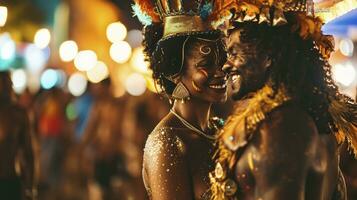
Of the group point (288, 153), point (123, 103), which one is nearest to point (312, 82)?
point (288, 153)

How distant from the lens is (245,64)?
427cm

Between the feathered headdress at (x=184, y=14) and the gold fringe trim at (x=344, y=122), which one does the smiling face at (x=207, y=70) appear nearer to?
the feathered headdress at (x=184, y=14)

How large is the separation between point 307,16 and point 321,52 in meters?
0.20

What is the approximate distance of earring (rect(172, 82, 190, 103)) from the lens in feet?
18.3

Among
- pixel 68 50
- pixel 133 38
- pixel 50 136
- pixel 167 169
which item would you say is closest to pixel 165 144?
pixel 167 169

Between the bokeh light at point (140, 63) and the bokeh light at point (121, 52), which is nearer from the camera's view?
the bokeh light at point (140, 63)

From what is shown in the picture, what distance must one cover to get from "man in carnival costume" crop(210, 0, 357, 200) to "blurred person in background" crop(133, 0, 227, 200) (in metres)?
0.89

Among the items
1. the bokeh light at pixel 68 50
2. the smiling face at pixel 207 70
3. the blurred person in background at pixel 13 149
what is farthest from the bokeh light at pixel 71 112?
the bokeh light at pixel 68 50

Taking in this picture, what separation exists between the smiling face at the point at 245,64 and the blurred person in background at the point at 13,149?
622cm

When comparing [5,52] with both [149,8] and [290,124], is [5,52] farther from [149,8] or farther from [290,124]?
[290,124]

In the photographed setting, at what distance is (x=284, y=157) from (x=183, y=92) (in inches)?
69.9

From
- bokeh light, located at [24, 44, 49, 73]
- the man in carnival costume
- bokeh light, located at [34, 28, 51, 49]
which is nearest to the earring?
the man in carnival costume

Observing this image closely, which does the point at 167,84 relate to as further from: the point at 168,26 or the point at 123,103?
the point at 123,103

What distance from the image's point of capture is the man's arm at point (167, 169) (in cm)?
518
